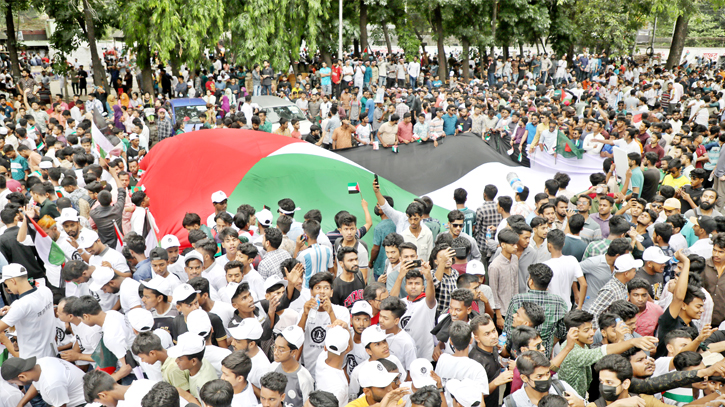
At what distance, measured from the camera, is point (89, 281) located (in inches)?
234

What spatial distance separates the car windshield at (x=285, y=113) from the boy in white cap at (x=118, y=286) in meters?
9.53

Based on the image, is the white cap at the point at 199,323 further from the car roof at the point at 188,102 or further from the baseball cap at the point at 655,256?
the car roof at the point at 188,102

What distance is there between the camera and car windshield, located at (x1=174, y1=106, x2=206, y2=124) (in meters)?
14.6

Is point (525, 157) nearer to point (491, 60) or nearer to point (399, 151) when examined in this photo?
point (399, 151)

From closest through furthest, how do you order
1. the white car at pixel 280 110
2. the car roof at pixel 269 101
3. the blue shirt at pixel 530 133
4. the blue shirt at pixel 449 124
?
1. the blue shirt at pixel 530 133
2. the blue shirt at pixel 449 124
3. the white car at pixel 280 110
4. the car roof at pixel 269 101

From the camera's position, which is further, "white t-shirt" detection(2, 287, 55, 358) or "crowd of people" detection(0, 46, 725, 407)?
"white t-shirt" detection(2, 287, 55, 358)

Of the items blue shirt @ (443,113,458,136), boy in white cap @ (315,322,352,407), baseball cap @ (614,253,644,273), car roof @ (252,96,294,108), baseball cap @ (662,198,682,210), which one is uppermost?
baseball cap @ (614,253,644,273)

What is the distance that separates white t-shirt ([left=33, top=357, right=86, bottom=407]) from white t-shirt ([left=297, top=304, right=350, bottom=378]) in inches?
68.7

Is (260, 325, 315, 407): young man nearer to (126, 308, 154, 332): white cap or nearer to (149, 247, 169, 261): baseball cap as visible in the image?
(126, 308, 154, 332): white cap

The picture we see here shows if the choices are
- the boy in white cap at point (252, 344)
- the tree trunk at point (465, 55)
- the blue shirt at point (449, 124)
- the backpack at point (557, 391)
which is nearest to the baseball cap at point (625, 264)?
the backpack at point (557, 391)

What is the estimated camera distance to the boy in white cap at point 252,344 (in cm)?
443

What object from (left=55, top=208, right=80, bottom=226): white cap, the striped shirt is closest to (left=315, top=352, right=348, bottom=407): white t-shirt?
the striped shirt

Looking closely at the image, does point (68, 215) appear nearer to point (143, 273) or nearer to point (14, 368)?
point (143, 273)

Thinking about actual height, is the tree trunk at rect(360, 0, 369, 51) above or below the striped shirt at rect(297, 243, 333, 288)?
above
